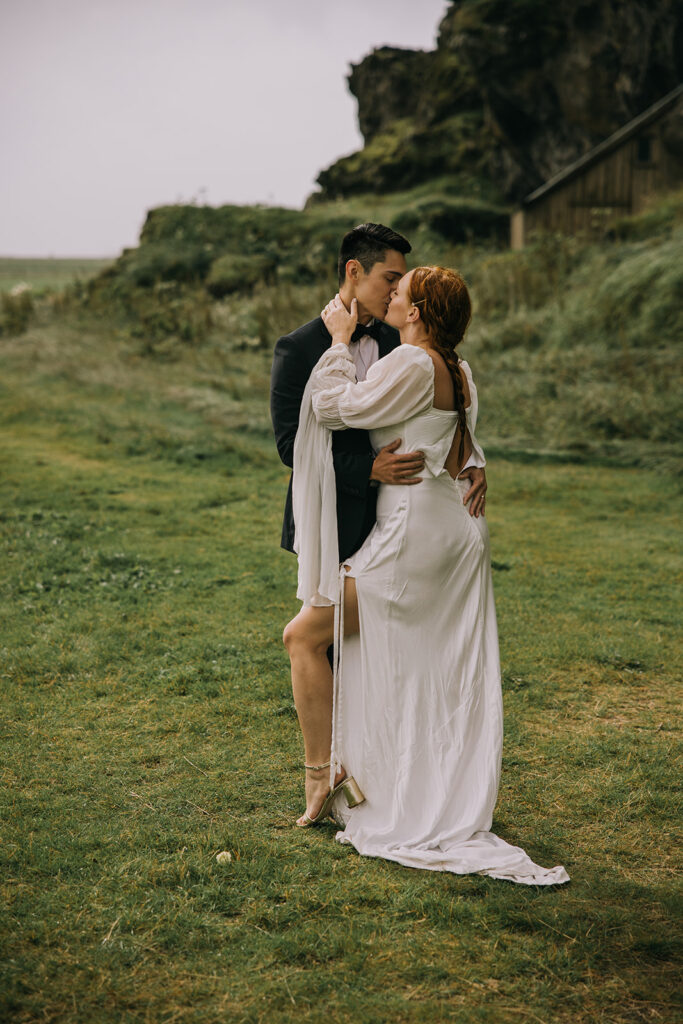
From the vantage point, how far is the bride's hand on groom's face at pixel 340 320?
406 cm

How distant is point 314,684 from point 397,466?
998 millimetres

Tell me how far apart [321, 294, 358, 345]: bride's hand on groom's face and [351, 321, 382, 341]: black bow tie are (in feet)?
0.66

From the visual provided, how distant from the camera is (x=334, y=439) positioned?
162 inches

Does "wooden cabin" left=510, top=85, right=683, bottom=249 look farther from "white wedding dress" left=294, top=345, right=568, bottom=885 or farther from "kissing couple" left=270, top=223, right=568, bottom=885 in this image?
"white wedding dress" left=294, top=345, right=568, bottom=885

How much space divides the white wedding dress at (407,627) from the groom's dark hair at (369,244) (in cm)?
42

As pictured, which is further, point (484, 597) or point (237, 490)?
point (237, 490)

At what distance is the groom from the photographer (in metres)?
4.02

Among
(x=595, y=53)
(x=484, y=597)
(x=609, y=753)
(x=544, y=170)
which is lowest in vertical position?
(x=609, y=753)

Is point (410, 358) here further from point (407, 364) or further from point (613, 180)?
point (613, 180)

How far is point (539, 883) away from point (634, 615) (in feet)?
12.5

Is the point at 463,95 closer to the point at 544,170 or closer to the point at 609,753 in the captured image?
the point at 544,170

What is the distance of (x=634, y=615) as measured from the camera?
7.09m

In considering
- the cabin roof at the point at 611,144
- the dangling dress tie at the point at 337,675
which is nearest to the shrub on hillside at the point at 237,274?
the cabin roof at the point at 611,144

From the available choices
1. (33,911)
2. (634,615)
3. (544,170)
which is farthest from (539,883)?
(544,170)
